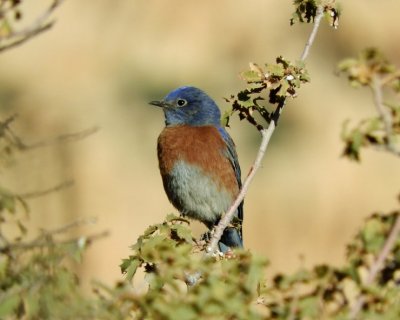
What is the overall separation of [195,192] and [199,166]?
0.15 meters

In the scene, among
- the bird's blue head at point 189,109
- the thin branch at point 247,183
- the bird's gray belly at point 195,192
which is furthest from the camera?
the bird's blue head at point 189,109

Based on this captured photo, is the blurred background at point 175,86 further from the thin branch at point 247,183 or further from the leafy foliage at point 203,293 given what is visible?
the leafy foliage at point 203,293

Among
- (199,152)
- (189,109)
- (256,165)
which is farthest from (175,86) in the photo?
(256,165)

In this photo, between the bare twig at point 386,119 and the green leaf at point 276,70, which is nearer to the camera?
the bare twig at point 386,119

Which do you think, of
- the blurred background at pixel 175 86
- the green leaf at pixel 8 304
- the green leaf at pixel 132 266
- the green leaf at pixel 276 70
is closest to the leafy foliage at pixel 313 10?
the green leaf at pixel 276 70

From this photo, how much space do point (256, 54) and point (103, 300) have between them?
29.2 ft

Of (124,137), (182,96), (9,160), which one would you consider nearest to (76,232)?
(124,137)

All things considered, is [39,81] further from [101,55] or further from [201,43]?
[201,43]

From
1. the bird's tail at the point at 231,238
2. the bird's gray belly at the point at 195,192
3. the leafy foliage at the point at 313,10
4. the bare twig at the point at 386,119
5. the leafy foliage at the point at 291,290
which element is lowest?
the bird's tail at the point at 231,238

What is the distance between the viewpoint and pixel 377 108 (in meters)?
2.07

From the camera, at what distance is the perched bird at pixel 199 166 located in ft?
19.3

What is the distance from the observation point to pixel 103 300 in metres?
2.06

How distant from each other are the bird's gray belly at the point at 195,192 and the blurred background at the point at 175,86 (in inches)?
141

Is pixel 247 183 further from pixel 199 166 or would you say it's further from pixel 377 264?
pixel 199 166
